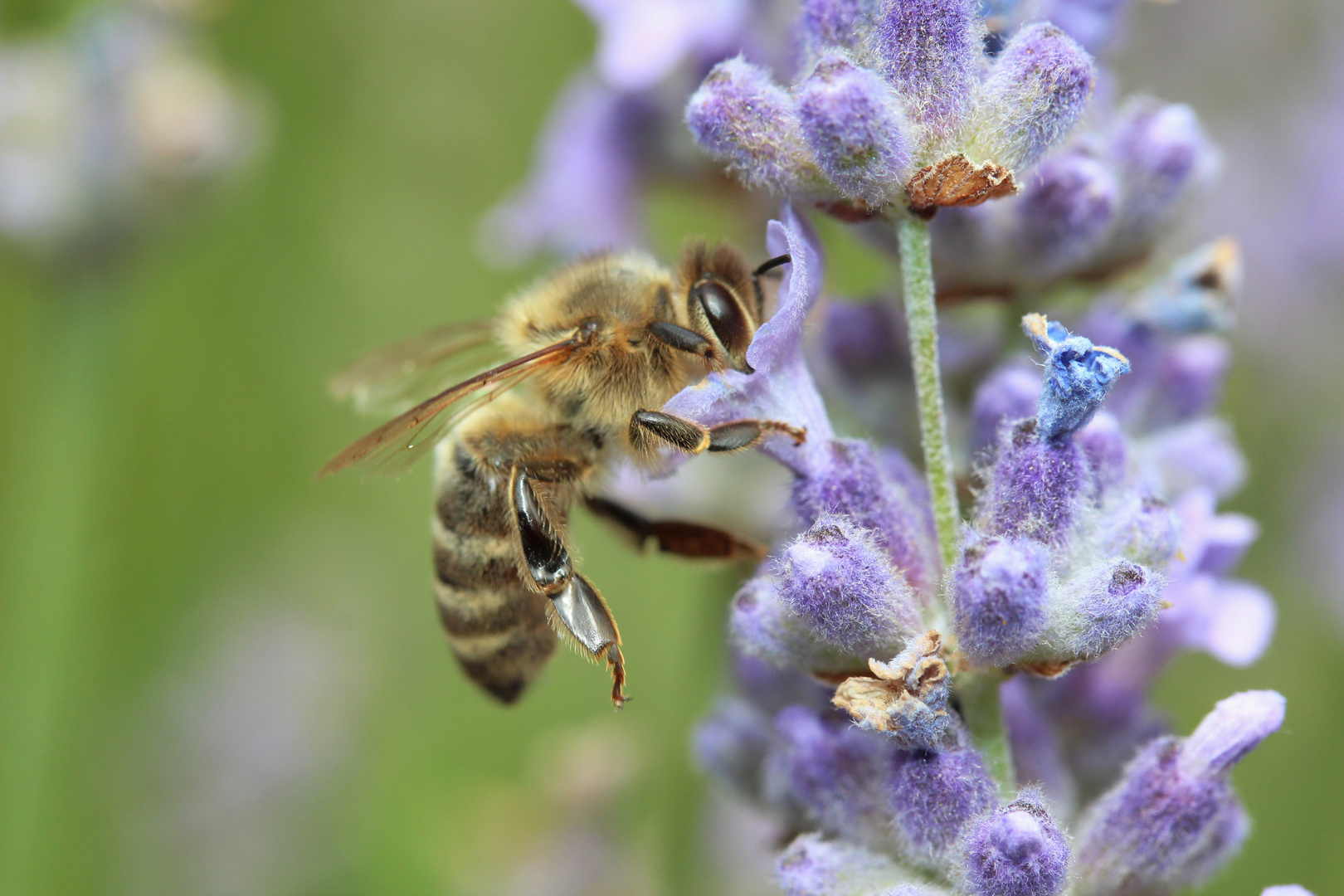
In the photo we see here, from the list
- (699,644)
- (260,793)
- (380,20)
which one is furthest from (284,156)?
(699,644)

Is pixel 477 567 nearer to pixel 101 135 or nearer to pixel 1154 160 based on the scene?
pixel 1154 160

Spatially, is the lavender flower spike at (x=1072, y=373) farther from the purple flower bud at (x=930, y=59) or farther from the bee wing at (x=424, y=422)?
the bee wing at (x=424, y=422)

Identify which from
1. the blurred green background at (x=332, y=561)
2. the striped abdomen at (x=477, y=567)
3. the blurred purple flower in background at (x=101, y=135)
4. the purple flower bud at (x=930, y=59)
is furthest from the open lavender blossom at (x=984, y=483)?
the blurred purple flower in background at (x=101, y=135)

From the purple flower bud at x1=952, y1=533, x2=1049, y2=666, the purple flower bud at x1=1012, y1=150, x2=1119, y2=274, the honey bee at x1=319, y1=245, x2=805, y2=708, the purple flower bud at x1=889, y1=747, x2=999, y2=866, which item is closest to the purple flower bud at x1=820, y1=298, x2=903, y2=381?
the honey bee at x1=319, y1=245, x2=805, y2=708

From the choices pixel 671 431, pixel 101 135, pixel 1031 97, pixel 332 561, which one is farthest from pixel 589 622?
pixel 332 561

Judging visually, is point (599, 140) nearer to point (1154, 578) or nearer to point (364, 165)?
point (1154, 578)

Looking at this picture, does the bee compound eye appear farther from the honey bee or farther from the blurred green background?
the blurred green background
